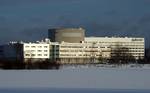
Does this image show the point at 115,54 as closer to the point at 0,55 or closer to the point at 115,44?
the point at 115,44

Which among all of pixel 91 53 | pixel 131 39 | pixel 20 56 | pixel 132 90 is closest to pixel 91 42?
pixel 91 53

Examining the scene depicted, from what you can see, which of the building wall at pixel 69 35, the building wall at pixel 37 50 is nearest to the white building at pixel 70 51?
the building wall at pixel 37 50

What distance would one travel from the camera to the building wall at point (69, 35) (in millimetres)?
169500

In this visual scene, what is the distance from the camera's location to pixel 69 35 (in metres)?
171

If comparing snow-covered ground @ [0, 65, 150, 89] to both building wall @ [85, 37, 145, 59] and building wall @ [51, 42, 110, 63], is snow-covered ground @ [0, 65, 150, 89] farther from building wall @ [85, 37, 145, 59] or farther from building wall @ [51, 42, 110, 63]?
building wall @ [85, 37, 145, 59]

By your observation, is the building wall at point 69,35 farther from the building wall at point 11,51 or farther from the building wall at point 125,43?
the building wall at point 11,51

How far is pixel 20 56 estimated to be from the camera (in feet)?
518

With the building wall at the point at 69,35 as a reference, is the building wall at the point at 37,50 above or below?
below

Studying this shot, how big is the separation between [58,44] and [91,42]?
14.5 metres

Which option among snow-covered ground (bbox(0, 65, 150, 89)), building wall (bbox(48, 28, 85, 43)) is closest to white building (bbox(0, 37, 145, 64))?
building wall (bbox(48, 28, 85, 43))

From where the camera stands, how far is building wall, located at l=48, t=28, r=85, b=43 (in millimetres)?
169500

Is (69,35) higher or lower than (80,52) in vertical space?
higher

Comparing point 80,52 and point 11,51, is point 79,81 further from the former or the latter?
point 11,51

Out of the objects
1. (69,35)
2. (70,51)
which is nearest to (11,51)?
(70,51)
